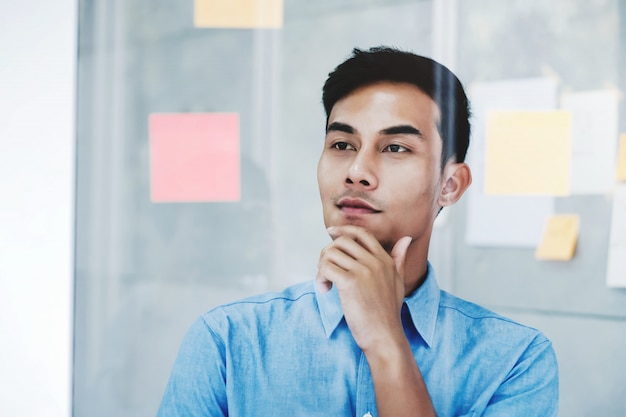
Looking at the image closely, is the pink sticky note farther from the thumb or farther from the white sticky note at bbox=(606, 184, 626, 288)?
the white sticky note at bbox=(606, 184, 626, 288)

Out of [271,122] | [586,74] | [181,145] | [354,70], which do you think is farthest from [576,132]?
[181,145]

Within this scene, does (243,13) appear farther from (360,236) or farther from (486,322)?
(486,322)

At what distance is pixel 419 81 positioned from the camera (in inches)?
40.8

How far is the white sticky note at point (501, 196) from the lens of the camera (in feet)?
3.55

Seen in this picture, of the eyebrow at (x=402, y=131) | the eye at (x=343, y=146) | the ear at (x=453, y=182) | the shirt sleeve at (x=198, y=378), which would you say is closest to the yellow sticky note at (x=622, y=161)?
the ear at (x=453, y=182)

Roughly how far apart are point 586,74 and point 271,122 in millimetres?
551

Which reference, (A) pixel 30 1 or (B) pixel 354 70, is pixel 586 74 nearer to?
(B) pixel 354 70

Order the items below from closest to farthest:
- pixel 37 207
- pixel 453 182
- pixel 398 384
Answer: pixel 398 384
pixel 453 182
pixel 37 207

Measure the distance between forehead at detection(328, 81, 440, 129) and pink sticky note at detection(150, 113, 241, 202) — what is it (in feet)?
0.84

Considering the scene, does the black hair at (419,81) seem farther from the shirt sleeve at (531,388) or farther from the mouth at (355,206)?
the shirt sleeve at (531,388)

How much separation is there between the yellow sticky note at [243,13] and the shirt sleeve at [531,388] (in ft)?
2.34

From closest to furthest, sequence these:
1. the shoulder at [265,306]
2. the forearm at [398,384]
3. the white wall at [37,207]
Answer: the forearm at [398,384] < the shoulder at [265,306] < the white wall at [37,207]

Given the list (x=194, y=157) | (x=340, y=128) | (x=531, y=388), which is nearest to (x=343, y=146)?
A: (x=340, y=128)

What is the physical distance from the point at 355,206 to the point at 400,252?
10cm
